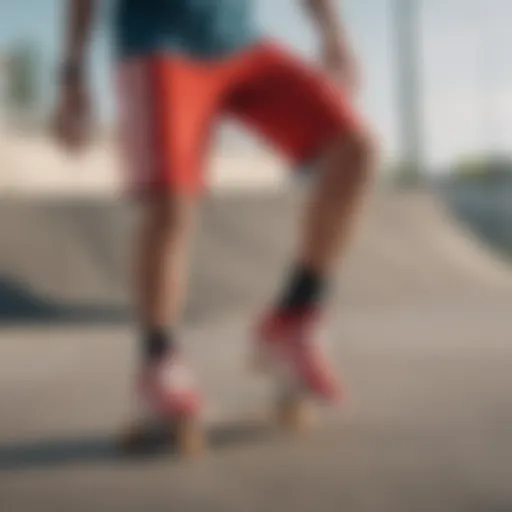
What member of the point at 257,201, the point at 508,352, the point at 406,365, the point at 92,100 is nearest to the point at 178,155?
the point at 92,100

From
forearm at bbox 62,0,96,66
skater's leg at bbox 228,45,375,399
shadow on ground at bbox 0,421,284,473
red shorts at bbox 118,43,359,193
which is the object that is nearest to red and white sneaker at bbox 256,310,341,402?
skater's leg at bbox 228,45,375,399

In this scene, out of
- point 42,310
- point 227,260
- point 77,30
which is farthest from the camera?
point 227,260

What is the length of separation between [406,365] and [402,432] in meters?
0.90

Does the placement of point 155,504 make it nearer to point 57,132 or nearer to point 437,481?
point 437,481

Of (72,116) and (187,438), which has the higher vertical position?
(72,116)

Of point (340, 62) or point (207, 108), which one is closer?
point (207, 108)

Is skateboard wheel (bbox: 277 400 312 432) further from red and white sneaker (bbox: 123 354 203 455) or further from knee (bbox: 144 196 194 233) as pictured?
knee (bbox: 144 196 194 233)

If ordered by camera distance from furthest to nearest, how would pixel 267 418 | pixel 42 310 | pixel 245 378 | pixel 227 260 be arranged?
pixel 227 260 → pixel 42 310 → pixel 245 378 → pixel 267 418

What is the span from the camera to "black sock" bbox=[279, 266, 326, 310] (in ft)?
6.34

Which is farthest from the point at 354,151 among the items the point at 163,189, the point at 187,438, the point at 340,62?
the point at 187,438

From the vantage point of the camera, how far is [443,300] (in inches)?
205

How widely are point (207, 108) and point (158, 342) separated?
432 millimetres

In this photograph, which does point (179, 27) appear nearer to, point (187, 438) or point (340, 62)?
point (340, 62)

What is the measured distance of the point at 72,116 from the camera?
6.16ft
